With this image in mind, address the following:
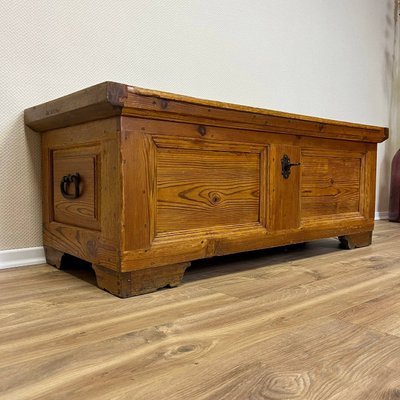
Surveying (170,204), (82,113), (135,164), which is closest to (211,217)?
(170,204)

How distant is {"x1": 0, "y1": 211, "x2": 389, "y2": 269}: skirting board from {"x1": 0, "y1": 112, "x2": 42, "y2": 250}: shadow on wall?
2cm

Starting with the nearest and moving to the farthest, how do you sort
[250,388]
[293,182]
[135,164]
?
1. [250,388]
2. [135,164]
3. [293,182]

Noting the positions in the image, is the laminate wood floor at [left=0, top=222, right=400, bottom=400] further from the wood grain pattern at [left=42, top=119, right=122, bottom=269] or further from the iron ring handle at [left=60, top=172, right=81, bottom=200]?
the iron ring handle at [left=60, top=172, right=81, bottom=200]

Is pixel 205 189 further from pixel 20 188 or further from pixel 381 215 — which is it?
pixel 381 215

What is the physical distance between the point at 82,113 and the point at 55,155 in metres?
0.28

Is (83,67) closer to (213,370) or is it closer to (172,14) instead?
(172,14)

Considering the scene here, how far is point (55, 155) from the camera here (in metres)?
1.22

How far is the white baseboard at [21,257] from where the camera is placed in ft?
4.02

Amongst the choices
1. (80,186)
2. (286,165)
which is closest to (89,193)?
(80,186)

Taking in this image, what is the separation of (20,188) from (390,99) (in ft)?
8.67

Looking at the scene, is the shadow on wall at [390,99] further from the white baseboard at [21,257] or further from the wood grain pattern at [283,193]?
the white baseboard at [21,257]

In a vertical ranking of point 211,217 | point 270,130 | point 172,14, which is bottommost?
point 211,217

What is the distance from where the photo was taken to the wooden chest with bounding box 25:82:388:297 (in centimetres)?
94

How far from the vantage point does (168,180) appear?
1019mm
